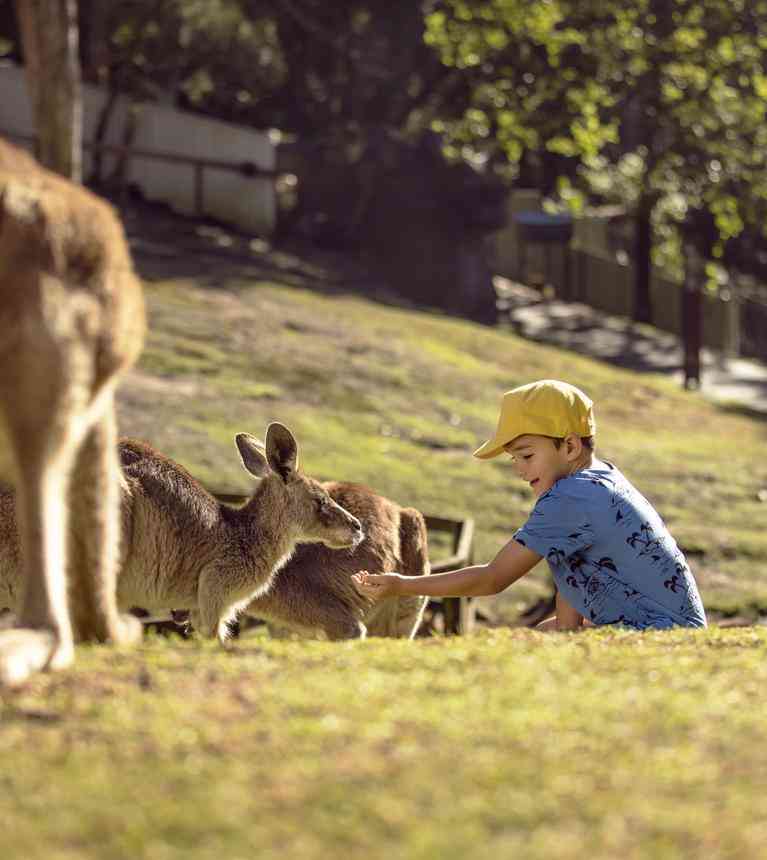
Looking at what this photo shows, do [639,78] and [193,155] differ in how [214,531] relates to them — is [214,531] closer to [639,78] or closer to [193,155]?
[639,78]

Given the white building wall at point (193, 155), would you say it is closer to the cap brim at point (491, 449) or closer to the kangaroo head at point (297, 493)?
the kangaroo head at point (297, 493)

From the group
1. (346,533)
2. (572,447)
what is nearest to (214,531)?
(346,533)

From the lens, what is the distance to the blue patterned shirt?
214 inches

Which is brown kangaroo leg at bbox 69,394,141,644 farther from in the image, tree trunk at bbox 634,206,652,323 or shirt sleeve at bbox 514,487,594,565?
tree trunk at bbox 634,206,652,323

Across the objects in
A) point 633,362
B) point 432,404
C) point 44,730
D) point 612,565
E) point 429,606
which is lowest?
point 633,362

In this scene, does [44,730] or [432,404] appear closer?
[44,730]

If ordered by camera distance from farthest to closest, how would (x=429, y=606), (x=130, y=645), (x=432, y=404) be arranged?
(x=432, y=404) → (x=429, y=606) → (x=130, y=645)

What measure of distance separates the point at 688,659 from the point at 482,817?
161 centimetres

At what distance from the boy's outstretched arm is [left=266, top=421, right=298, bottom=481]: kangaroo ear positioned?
1603 mm

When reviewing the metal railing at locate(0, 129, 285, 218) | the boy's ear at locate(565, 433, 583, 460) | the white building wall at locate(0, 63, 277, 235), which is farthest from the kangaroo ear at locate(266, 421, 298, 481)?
the white building wall at locate(0, 63, 277, 235)

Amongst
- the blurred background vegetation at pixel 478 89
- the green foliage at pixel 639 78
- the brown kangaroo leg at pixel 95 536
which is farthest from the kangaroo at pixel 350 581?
the green foliage at pixel 639 78

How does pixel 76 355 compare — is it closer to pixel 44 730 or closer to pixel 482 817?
pixel 44 730

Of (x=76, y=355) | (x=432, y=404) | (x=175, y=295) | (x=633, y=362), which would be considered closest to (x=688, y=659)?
(x=76, y=355)

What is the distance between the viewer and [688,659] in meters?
4.08
